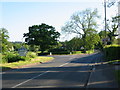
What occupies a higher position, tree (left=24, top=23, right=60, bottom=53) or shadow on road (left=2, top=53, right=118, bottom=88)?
tree (left=24, top=23, right=60, bottom=53)

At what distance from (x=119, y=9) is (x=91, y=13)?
62162 millimetres

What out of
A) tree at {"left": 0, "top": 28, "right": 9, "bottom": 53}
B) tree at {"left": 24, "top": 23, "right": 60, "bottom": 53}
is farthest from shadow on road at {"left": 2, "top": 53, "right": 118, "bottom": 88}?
tree at {"left": 24, "top": 23, "right": 60, "bottom": 53}

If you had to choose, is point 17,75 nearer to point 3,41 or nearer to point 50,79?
point 50,79

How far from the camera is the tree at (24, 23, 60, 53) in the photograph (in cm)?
7150

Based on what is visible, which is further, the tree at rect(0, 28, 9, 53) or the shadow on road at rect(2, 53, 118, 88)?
the tree at rect(0, 28, 9, 53)

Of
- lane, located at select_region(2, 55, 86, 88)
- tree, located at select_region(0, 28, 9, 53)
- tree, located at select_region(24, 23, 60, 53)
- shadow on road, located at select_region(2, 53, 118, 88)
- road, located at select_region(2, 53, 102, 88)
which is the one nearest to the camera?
shadow on road, located at select_region(2, 53, 118, 88)

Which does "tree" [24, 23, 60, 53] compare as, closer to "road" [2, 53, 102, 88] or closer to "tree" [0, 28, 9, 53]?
"tree" [0, 28, 9, 53]

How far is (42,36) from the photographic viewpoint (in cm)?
7219

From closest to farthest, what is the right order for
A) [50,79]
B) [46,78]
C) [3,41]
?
[50,79] → [46,78] → [3,41]

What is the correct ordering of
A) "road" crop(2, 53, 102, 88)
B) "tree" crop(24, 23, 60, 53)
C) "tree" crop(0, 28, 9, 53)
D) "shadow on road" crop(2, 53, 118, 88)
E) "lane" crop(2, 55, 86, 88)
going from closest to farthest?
"shadow on road" crop(2, 53, 118, 88) < "road" crop(2, 53, 102, 88) < "lane" crop(2, 55, 86, 88) < "tree" crop(0, 28, 9, 53) < "tree" crop(24, 23, 60, 53)

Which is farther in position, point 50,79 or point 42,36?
point 42,36

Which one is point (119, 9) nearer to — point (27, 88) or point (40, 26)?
point (27, 88)

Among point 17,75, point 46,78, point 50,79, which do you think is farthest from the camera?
point 17,75

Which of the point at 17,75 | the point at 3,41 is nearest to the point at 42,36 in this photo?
the point at 3,41
